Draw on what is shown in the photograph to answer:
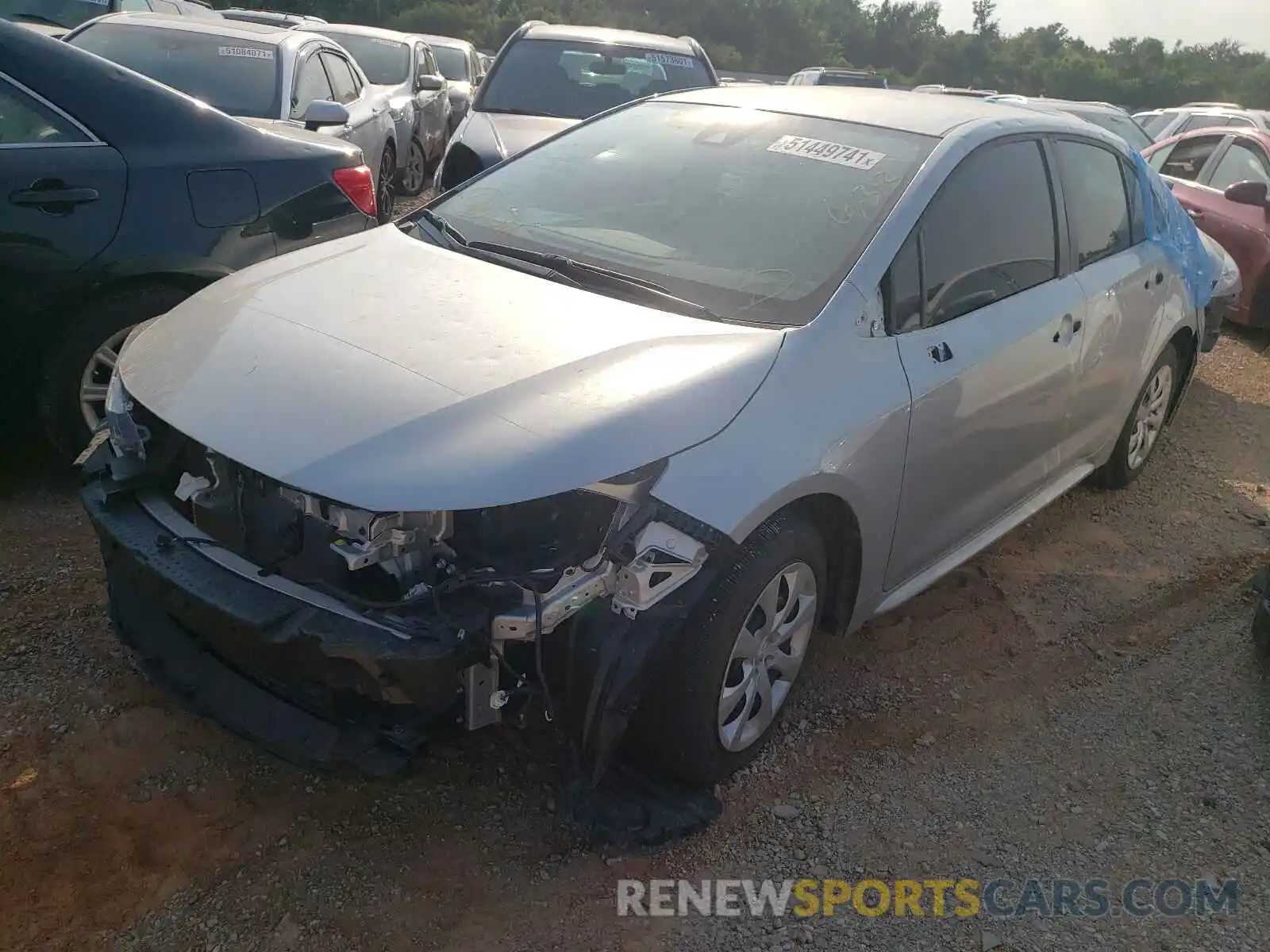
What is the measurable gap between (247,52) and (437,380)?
4880 millimetres

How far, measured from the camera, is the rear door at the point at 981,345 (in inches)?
122

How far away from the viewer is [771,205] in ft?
10.7

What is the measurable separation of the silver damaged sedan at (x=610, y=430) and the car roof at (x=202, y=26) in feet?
11.6

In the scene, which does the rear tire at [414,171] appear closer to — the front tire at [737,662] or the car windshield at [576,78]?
the car windshield at [576,78]

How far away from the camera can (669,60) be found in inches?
319

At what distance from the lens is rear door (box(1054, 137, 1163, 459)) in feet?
13.0

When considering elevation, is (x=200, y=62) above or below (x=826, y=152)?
below

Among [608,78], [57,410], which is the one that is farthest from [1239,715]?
[608,78]

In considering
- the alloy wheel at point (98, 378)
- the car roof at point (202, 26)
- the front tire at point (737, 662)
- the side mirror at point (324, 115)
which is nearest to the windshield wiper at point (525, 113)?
the car roof at point (202, 26)

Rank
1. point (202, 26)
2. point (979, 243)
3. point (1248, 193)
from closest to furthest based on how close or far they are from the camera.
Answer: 1. point (979, 243)
2. point (202, 26)
3. point (1248, 193)

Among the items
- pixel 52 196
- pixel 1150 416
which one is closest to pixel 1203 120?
pixel 1150 416

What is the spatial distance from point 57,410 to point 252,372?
63.9 inches

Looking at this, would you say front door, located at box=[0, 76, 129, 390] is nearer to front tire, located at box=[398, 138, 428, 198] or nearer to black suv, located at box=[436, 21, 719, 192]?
black suv, located at box=[436, 21, 719, 192]

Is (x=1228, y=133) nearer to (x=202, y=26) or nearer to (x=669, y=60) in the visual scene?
(x=669, y=60)
